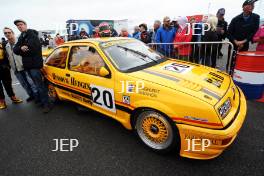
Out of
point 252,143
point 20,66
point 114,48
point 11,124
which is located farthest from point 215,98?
point 20,66

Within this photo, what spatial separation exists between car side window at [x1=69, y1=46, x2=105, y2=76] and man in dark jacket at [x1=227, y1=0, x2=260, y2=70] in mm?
3572

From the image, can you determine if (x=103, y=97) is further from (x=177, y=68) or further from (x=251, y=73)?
(x=251, y=73)

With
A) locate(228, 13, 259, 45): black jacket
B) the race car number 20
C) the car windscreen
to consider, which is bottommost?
the race car number 20

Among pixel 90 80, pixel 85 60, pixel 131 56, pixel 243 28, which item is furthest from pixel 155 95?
pixel 243 28

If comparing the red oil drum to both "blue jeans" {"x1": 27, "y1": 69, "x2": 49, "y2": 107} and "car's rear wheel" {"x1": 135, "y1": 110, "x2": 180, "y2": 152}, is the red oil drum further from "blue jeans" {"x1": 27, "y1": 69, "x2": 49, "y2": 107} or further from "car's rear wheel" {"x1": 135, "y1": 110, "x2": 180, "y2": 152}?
"blue jeans" {"x1": 27, "y1": 69, "x2": 49, "y2": 107}

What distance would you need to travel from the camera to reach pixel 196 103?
2.16 metres

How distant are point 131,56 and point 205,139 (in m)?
1.74

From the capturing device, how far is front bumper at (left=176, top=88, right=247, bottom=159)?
209 centimetres

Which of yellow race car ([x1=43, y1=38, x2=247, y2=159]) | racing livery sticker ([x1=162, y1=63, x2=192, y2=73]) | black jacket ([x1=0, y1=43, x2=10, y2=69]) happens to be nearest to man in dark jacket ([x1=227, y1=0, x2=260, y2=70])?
yellow race car ([x1=43, y1=38, x2=247, y2=159])

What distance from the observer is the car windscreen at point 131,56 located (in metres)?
2.95

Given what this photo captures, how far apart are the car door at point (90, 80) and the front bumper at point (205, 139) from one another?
3.94 feet

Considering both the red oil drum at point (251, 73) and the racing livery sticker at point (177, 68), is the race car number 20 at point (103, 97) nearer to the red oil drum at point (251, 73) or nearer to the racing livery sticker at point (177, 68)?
the racing livery sticker at point (177, 68)

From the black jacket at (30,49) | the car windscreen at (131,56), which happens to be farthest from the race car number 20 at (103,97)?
the black jacket at (30,49)

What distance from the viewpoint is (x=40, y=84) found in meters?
4.09
